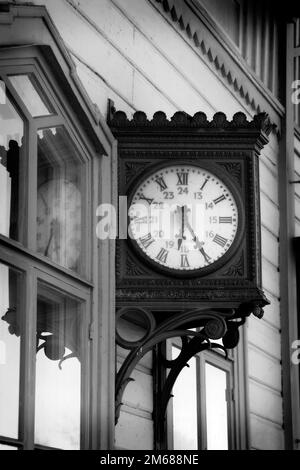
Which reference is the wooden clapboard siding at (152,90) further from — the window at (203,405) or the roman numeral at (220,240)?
the roman numeral at (220,240)

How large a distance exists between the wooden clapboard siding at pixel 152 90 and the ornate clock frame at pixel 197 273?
347 millimetres

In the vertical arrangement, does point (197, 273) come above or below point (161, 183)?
below

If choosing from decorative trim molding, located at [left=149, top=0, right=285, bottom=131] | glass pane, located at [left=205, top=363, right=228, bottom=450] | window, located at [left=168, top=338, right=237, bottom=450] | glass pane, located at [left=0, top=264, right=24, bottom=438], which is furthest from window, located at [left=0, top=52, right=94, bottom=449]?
glass pane, located at [left=205, top=363, right=228, bottom=450]

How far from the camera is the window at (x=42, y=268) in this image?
12.7 feet

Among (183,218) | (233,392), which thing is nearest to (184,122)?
(183,218)

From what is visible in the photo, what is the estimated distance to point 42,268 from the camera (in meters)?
4.15

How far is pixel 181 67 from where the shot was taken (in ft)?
20.0

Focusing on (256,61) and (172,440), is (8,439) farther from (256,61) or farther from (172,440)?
(256,61)

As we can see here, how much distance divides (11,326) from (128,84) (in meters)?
1.81

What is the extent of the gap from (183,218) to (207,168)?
23 cm

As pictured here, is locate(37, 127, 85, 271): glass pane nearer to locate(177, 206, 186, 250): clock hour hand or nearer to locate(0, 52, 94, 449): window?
locate(0, 52, 94, 449): window

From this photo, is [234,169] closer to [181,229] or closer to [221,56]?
[181,229]

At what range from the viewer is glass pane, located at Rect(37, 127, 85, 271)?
14.1 ft

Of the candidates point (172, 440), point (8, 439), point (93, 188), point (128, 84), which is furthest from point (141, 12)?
point (8, 439)
